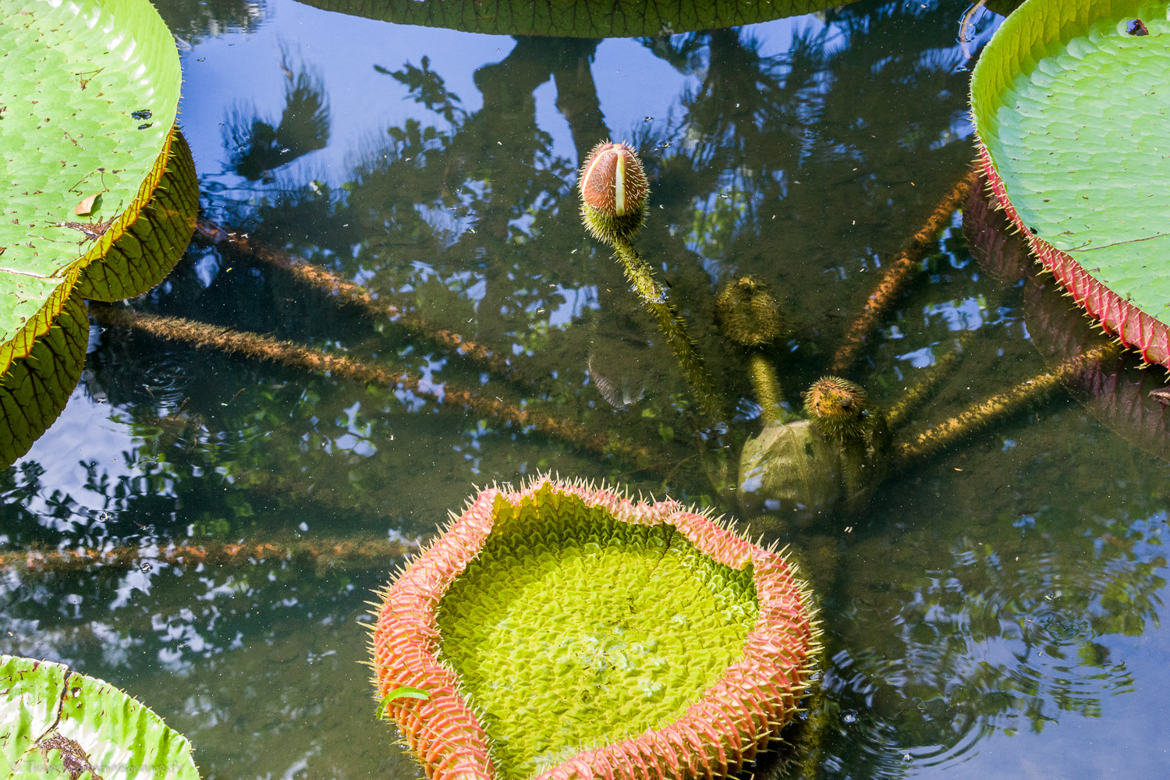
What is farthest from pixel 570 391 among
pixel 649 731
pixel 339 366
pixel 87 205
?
pixel 87 205

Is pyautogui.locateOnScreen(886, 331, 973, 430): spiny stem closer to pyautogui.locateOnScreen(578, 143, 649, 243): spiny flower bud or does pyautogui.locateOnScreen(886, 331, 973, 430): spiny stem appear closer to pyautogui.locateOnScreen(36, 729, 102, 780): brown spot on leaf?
pyautogui.locateOnScreen(578, 143, 649, 243): spiny flower bud

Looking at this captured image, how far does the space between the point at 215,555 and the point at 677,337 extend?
4.75ft

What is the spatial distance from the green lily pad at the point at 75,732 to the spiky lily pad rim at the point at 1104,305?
242 cm

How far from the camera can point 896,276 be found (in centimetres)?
258

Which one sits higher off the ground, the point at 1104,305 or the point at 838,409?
the point at 1104,305

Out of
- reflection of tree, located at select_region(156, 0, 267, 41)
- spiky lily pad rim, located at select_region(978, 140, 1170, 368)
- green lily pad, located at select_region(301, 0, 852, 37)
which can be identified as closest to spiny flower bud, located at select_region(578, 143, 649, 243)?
spiky lily pad rim, located at select_region(978, 140, 1170, 368)

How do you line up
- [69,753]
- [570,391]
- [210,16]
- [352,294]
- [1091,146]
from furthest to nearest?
1. [210,16]
2. [352,294]
3. [570,391]
4. [1091,146]
5. [69,753]

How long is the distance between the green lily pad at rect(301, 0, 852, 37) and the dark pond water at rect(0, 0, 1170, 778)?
0.07 meters

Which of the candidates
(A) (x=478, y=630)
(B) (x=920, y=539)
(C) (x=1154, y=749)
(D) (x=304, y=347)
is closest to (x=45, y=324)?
(D) (x=304, y=347)

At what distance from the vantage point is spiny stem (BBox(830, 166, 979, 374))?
2.47 metres

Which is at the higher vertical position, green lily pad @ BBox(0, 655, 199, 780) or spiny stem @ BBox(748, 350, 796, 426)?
spiny stem @ BBox(748, 350, 796, 426)

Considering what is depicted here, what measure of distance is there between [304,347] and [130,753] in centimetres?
140

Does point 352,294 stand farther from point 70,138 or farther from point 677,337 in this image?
point 677,337

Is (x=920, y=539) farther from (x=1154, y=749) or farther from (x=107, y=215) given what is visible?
(x=107, y=215)
